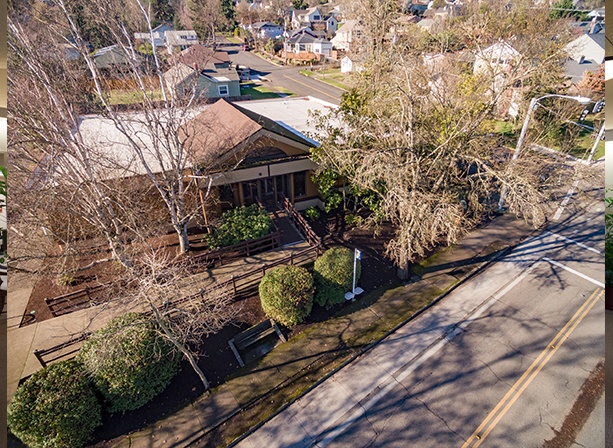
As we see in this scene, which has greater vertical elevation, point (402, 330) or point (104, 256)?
point (104, 256)

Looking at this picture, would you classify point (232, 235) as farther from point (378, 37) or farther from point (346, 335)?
point (378, 37)

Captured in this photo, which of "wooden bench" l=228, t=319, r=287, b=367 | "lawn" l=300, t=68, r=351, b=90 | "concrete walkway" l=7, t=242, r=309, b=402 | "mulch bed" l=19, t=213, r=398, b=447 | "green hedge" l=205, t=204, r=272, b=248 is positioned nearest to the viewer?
"mulch bed" l=19, t=213, r=398, b=447

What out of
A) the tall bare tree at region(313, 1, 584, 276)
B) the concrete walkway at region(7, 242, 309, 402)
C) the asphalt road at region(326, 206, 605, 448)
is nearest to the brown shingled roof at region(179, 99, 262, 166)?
the tall bare tree at region(313, 1, 584, 276)

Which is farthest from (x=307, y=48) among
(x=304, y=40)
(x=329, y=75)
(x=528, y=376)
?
(x=528, y=376)

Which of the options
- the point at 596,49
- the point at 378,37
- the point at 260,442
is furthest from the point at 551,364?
the point at 596,49

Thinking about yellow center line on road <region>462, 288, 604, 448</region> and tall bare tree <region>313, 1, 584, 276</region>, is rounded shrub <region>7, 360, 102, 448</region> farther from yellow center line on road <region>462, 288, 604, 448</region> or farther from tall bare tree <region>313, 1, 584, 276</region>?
tall bare tree <region>313, 1, 584, 276</region>

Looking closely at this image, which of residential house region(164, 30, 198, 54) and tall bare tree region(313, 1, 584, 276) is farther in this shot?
residential house region(164, 30, 198, 54)
